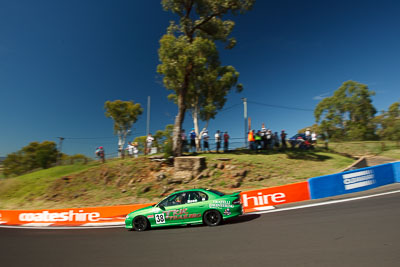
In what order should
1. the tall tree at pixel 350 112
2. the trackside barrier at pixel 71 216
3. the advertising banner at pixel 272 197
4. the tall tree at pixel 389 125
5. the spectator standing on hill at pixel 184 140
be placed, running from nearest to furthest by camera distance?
1. the advertising banner at pixel 272 197
2. the trackside barrier at pixel 71 216
3. the spectator standing on hill at pixel 184 140
4. the tall tree at pixel 389 125
5. the tall tree at pixel 350 112

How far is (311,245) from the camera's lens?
4.47 meters

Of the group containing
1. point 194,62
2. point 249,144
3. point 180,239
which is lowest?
point 180,239

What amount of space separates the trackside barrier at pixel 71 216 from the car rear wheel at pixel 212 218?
404 centimetres

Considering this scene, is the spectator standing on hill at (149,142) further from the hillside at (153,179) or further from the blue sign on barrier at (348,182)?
the blue sign on barrier at (348,182)

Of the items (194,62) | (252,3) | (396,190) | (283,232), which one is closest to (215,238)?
(283,232)

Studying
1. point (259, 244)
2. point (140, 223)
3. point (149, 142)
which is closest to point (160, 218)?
point (140, 223)

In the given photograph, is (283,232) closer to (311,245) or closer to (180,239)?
(311,245)

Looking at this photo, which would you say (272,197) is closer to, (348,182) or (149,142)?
(348,182)

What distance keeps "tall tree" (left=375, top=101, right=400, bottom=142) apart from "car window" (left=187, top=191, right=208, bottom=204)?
24.1 metres

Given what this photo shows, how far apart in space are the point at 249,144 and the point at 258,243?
1496 cm

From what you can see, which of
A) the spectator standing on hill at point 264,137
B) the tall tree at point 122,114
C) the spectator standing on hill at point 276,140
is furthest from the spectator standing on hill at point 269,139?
the tall tree at point 122,114

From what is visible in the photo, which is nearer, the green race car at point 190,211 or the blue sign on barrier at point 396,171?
the green race car at point 190,211

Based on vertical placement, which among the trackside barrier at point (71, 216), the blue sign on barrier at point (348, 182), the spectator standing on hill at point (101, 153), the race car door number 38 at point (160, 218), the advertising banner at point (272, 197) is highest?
the spectator standing on hill at point (101, 153)

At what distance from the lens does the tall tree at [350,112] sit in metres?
33.3
